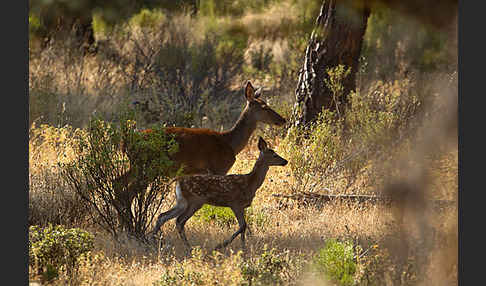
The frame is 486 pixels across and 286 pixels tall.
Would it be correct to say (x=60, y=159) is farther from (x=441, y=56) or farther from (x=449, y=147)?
(x=441, y=56)

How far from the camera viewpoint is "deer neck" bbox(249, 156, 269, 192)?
23.5 ft

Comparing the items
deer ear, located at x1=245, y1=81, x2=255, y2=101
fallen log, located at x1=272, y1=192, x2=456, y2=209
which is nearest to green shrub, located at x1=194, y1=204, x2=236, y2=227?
fallen log, located at x1=272, y1=192, x2=456, y2=209

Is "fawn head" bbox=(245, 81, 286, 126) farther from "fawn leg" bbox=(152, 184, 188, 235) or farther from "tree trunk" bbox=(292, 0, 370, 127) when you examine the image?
"fawn leg" bbox=(152, 184, 188, 235)

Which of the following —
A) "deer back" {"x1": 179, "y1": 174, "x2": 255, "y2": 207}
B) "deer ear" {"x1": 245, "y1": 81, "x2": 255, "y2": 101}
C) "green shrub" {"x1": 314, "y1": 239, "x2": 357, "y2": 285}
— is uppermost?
"deer ear" {"x1": 245, "y1": 81, "x2": 255, "y2": 101}

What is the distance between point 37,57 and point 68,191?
9041mm

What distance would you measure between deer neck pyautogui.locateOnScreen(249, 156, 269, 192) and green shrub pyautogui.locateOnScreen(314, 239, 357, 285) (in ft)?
4.18

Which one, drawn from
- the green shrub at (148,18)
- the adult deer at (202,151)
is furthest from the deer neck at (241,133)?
the green shrub at (148,18)

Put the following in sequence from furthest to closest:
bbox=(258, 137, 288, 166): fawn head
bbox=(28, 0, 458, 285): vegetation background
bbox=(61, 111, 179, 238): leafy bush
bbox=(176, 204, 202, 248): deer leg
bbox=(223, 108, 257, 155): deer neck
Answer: bbox=(223, 108, 257, 155): deer neck, bbox=(258, 137, 288, 166): fawn head, bbox=(61, 111, 179, 238): leafy bush, bbox=(176, 204, 202, 248): deer leg, bbox=(28, 0, 458, 285): vegetation background

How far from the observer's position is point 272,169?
10.1 m

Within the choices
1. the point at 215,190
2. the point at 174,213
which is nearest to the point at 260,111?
the point at 215,190

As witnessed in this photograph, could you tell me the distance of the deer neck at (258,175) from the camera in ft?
23.5

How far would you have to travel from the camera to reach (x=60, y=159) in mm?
9461

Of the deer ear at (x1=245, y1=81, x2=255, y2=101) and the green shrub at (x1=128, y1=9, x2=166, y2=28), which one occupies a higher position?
the deer ear at (x1=245, y1=81, x2=255, y2=101)

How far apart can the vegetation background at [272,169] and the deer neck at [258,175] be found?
600mm
